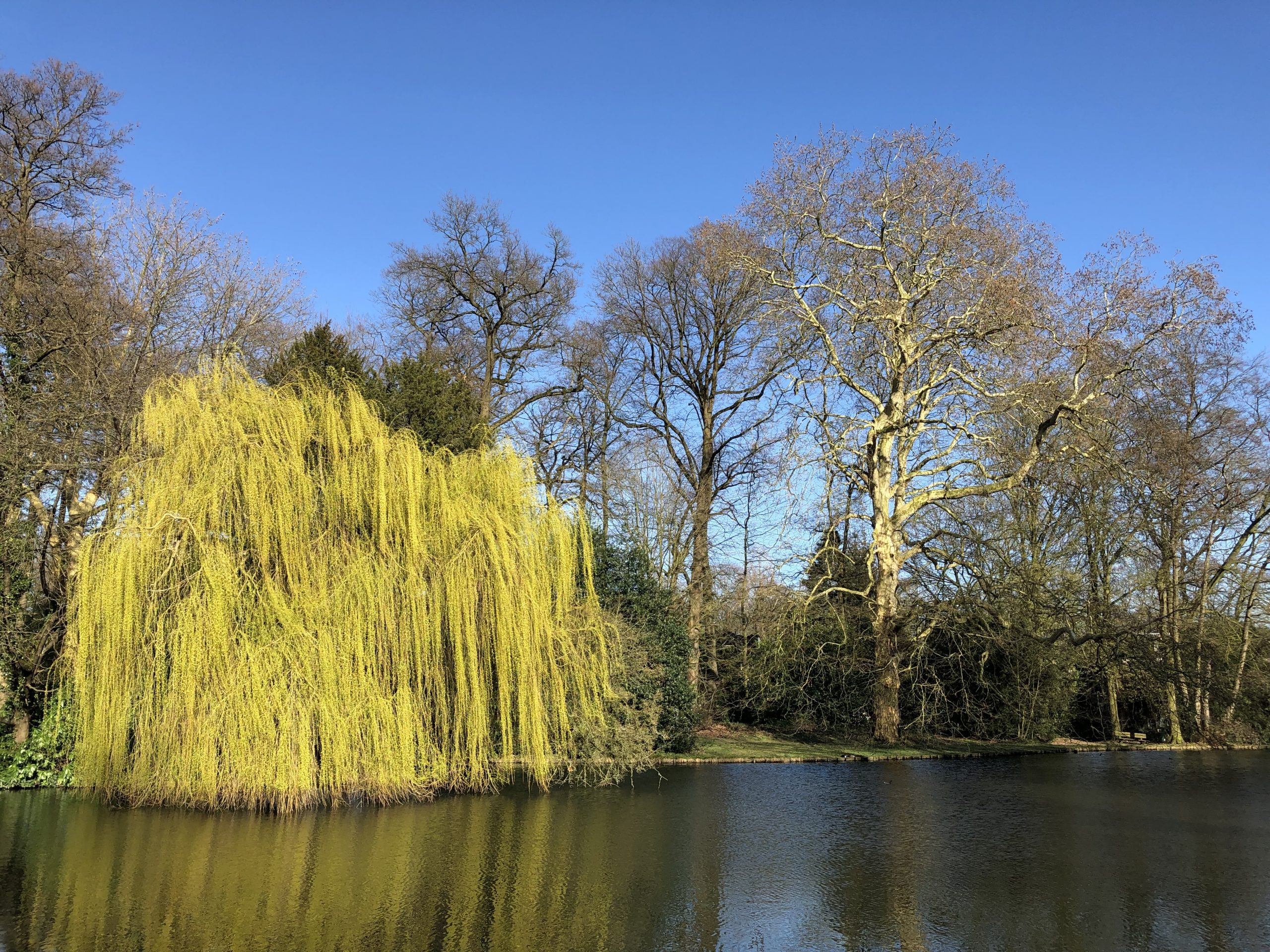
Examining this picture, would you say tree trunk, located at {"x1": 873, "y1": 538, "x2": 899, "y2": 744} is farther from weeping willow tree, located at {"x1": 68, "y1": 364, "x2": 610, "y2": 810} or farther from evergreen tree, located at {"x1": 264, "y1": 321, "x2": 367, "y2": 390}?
evergreen tree, located at {"x1": 264, "y1": 321, "x2": 367, "y2": 390}

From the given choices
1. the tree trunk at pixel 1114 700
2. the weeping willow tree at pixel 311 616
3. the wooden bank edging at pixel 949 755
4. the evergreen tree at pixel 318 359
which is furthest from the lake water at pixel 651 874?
the tree trunk at pixel 1114 700

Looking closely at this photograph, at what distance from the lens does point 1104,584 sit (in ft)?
73.8

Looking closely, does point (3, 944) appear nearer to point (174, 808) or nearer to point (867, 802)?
point (174, 808)

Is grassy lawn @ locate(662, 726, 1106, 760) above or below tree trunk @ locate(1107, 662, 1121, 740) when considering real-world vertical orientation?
below

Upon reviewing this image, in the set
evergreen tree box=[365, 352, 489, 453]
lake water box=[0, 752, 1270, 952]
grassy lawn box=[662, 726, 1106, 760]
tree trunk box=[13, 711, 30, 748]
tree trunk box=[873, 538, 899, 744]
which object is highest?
evergreen tree box=[365, 352, 489, 453]

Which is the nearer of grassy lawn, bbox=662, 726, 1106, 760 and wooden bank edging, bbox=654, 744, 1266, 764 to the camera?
wooden bank edging, bbox=654, 744, 1266, 764

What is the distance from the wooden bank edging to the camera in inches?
680

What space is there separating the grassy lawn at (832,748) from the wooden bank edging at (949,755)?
0.07 feet

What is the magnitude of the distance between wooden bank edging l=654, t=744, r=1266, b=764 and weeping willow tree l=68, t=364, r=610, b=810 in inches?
200

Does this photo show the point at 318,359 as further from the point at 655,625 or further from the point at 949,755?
the point at 949,755

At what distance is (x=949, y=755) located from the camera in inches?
733

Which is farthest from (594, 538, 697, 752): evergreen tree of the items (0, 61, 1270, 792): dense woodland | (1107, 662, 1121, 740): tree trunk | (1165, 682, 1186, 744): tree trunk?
(1165, 682, 1186, 744): tree trunk

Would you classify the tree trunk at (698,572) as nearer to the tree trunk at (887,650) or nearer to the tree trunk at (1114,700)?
the tree trunk at (887,650)

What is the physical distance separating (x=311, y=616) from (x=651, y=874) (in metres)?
5.50
